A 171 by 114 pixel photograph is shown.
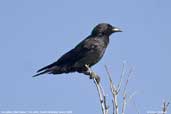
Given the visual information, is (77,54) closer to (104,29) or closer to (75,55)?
(75,55)

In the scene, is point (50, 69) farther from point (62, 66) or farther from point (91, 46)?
point (91, 46)

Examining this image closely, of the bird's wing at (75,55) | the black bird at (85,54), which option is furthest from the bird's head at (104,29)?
the bird's wing at (75,55)

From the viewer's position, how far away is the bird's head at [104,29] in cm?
970

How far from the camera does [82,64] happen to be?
902cm

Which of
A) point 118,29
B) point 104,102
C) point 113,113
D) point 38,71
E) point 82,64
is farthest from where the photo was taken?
point 118,29

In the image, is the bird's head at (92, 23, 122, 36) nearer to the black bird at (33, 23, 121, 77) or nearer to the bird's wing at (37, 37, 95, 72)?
the black bird at (33, 23, 121, 77)

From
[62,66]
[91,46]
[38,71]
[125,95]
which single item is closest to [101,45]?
[91,46]

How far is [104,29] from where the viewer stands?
31.9ft

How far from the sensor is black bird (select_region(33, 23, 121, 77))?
9.03 m

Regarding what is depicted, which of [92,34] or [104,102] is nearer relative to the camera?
[104,102]

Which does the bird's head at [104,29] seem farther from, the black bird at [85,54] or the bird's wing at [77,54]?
the bird's wing at [77,54]

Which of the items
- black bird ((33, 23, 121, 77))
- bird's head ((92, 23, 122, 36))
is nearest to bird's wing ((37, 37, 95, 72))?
black bird ((33, 23, 121, 77))

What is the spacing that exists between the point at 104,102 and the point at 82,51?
4695 mm

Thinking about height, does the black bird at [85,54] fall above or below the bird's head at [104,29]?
below
